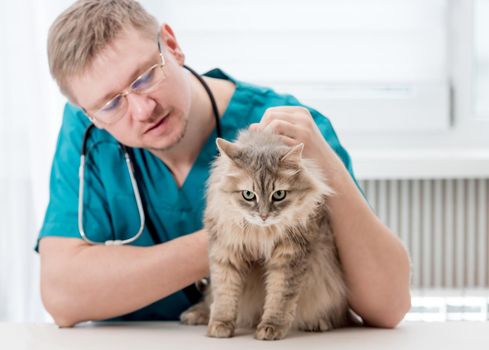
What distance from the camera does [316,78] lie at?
2.69 metres

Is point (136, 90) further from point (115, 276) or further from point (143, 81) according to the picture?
point (115, 276)

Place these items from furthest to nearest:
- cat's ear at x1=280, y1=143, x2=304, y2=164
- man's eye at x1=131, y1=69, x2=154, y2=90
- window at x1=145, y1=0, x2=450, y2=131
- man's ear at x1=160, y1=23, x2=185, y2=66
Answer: window at x1=145, y1=0, x2=450, y2=131 → man's ear at x1=160, y1=23, x2=185, y2=66 → man's eye at x1=131, y1=69, x2=154, y2=90 → cat's ear at x1=280, y1=143, x2=304, y2=164

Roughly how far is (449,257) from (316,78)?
2.91ft

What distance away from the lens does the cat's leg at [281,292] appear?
1233 millimetres

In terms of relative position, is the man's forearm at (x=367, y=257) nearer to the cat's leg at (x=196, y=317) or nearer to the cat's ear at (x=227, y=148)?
the cat's ear at (x=227, y=148)

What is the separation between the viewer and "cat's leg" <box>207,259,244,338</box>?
4.19 ft

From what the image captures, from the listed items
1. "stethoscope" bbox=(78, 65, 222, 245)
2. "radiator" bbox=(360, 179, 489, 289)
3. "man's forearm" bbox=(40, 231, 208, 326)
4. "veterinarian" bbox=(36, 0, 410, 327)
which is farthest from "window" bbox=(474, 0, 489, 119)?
"man's forearm" bbox=(40, 231, 208, 326)

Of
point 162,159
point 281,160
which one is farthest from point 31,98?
point 281,160

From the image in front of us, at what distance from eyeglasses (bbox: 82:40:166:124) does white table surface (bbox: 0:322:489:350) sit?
470 millimetres

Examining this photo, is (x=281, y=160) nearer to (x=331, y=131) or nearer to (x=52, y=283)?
(x=331, y=131)

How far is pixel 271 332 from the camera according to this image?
1248 mm

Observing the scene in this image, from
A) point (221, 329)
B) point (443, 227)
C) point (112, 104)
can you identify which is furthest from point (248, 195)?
point (443, 227)

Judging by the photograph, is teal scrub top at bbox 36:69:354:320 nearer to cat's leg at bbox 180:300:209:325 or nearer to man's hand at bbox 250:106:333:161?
cat's leg at bbox 180:300:209:325

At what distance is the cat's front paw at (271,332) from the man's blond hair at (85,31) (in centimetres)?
64
